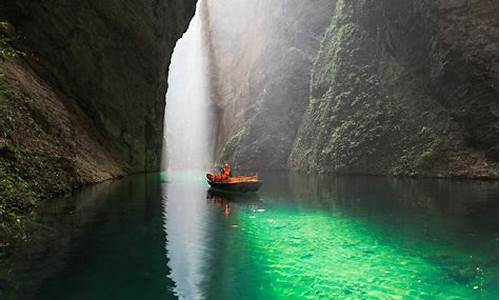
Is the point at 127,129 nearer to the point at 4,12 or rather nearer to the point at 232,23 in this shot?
the point at 4,12

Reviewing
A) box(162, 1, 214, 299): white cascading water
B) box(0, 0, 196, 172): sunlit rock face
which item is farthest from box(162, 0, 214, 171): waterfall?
box(0, 0, 196, 172): sunlit rock face

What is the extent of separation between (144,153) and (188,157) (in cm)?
9806

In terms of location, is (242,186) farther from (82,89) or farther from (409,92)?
(409,92)

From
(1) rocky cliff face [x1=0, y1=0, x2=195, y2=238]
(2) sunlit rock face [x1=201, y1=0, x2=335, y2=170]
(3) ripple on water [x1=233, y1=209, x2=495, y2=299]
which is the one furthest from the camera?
(2) sunlit rock face [x1=201, y1=0, x2=335, y2=170]

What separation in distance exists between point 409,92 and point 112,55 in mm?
35368

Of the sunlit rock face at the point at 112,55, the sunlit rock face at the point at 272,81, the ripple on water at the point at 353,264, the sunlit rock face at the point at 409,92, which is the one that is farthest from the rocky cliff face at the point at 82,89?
the sunlit rock face at the point at 272,81

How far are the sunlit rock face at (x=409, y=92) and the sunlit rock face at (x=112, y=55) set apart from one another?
24645mm

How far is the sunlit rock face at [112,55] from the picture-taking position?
128 ft

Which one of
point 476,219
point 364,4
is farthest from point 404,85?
point 476,219

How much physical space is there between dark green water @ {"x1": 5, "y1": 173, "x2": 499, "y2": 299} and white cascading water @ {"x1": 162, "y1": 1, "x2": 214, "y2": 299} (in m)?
0.10

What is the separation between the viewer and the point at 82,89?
42969 mm

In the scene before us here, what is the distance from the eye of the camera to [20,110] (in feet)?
83.9

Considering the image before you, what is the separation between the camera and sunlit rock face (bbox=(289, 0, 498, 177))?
4144cm

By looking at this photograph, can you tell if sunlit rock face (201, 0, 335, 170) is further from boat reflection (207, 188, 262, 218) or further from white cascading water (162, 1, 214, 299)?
boat reflection (207, 188, 262, 218)
